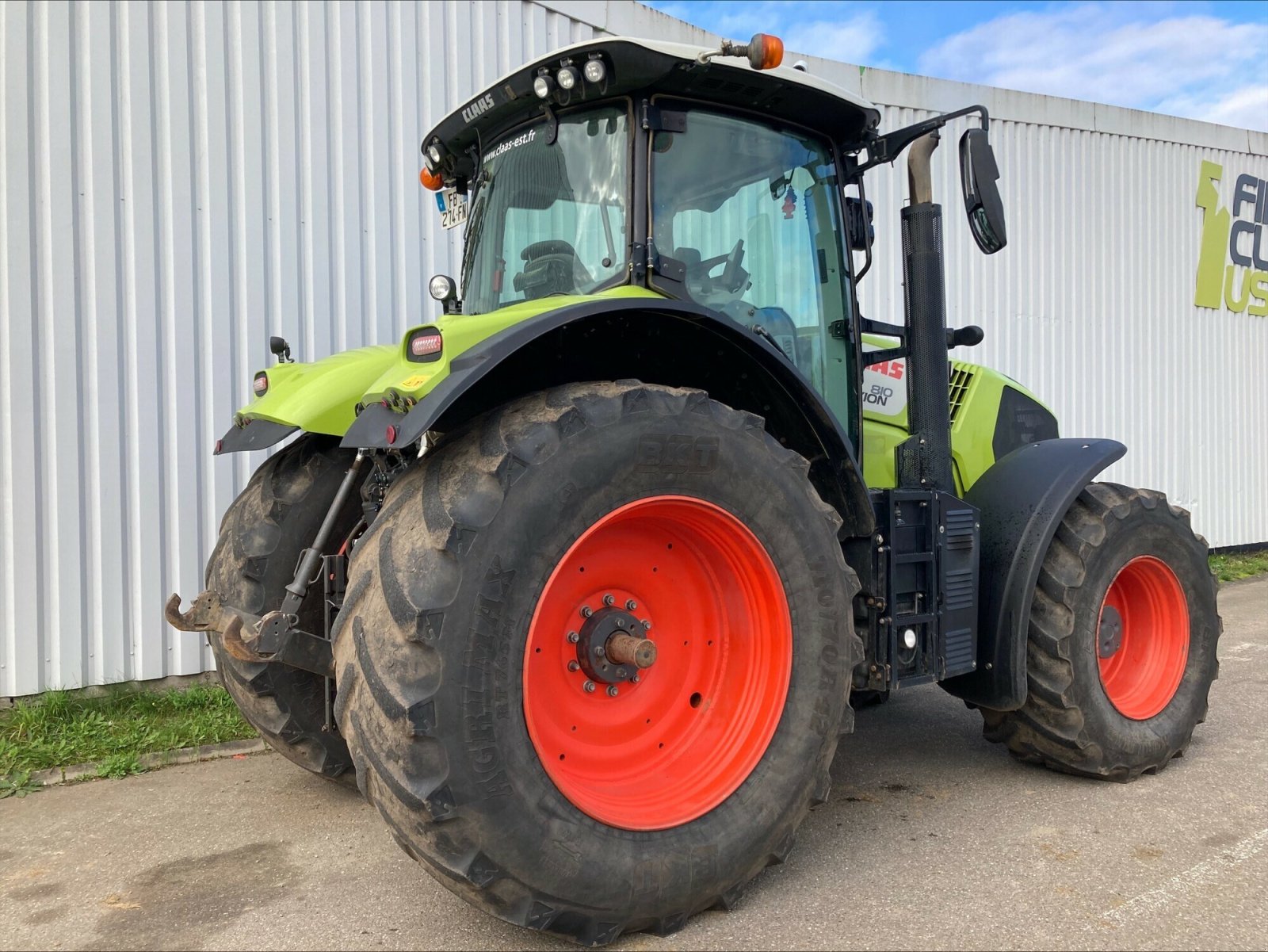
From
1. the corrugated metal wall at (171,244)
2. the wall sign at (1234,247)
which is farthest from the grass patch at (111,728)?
the wall sign at (1234,247)

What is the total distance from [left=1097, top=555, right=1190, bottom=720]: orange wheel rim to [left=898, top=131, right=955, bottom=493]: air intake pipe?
971 millimetres

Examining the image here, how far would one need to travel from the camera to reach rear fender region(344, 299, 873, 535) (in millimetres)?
2299

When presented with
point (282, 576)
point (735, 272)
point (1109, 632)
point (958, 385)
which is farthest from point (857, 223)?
point (282, 576)

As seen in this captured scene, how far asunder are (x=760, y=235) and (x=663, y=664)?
148 cm

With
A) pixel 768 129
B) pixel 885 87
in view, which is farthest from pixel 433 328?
pixel 885 87

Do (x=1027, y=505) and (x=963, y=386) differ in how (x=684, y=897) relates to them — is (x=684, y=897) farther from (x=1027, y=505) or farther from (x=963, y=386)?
(x=963, y=386)

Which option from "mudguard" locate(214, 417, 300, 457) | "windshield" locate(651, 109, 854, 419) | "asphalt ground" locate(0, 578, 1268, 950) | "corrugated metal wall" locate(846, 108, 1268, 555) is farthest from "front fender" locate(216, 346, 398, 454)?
"corrugated metal wall" locate(846, 108, 1268, 555)

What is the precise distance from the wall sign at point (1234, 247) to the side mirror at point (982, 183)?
7.76 metres

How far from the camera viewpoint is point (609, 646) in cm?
262

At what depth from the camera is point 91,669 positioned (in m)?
4.67

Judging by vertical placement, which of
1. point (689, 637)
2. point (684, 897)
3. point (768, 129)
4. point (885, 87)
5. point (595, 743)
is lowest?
point (684, 897)

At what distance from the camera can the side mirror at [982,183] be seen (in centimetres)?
320

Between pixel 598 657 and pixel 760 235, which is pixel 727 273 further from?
pixel 598 657

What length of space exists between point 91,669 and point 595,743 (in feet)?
10.6
